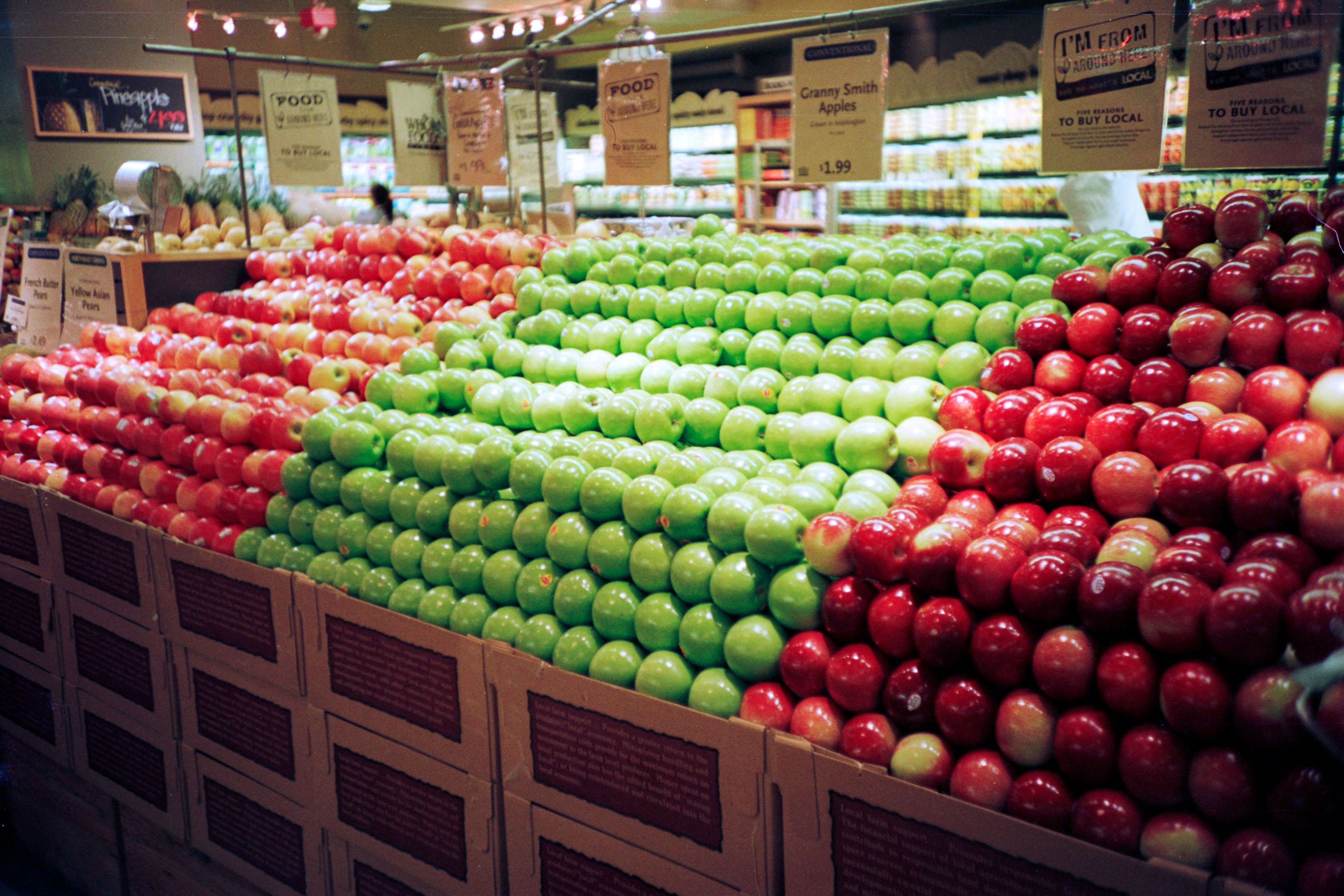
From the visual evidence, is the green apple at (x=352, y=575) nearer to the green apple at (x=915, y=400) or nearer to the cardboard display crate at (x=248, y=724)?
the cardboard display crate at (x=248, y=724)

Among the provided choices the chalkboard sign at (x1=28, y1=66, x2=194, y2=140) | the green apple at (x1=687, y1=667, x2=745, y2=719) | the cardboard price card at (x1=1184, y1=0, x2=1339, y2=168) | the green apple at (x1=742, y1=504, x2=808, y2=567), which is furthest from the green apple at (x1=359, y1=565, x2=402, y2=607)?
the chalkboard sign at (x1=28, y1=66, x2=194, y2=140)

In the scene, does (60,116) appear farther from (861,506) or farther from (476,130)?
(861,506)

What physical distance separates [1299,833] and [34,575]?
12.0ft

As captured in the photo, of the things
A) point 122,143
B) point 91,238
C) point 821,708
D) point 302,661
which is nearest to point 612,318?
point 302,661

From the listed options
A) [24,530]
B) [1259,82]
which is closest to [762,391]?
[1259,82]

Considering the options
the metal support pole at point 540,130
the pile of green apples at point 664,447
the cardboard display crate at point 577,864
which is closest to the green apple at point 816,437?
the pile of green apples at point 664,447

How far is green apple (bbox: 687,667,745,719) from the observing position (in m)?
1.77

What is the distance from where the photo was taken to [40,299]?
14.3 ft

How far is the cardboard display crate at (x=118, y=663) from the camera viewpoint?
2840 millimetres

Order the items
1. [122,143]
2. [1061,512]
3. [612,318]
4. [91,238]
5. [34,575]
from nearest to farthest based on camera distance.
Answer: [1061,512]
[612,318]
[34,575]
[91,238]
[122,143]

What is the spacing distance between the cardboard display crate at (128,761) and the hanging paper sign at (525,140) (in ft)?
9.04

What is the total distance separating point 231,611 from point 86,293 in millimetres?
2332

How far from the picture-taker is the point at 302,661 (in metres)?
2.45

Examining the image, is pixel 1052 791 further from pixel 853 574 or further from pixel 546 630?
pixel 546 630
